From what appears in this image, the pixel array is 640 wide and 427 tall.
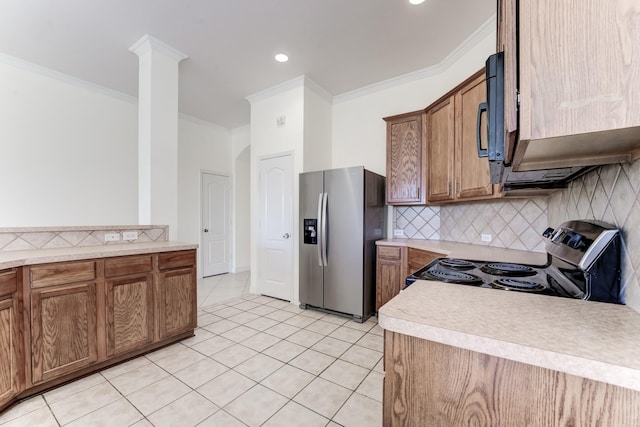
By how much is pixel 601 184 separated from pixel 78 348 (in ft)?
10.1

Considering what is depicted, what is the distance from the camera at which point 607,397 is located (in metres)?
0.53

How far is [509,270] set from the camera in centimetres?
144

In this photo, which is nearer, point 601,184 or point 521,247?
point 601,184

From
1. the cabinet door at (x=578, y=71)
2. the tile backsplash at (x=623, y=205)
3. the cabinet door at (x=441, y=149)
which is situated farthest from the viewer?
the cabinet door at (x=441, y=149)

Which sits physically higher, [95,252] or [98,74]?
[98,74]

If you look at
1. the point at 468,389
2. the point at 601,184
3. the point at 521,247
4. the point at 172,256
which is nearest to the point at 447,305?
the point at 468,389

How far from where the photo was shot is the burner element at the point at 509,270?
4.56ft

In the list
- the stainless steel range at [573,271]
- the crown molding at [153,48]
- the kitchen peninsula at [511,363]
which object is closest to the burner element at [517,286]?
the stainless steel range at [573,271]

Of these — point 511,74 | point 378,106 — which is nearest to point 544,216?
point 511,74

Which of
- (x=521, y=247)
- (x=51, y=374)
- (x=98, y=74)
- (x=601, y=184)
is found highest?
(x=98, y=74)

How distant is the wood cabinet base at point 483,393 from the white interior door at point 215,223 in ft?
16.0

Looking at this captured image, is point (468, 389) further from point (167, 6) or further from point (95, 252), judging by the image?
Answer: point (167, 6)

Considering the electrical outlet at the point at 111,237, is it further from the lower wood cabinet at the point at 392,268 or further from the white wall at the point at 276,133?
the lower wood cabinet at the point at 392,268

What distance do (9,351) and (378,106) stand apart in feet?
13.4
